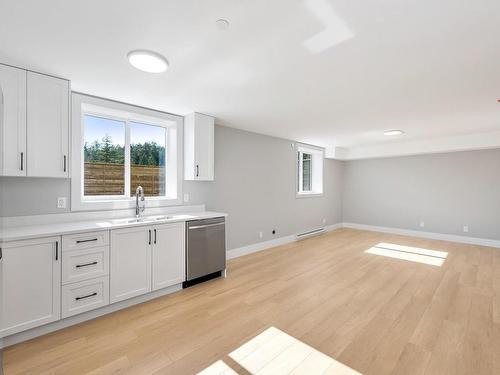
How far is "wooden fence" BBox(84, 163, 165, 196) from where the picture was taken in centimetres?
311

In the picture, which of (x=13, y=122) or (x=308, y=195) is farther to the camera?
(x=308, y=195)

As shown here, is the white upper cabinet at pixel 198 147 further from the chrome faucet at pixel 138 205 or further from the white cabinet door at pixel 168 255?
the white cabinet door at pixel 168 255

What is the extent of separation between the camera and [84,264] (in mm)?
2381

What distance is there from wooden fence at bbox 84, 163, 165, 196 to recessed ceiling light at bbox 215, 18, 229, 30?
8.01 ft

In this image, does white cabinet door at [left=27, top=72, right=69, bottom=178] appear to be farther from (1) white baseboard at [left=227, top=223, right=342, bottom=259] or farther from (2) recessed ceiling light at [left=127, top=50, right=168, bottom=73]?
(1) white baseboard at [left=227, top=223, right=342, bottom=259]

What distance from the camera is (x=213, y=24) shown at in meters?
1.66

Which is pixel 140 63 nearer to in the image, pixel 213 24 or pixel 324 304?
pixel 213 24

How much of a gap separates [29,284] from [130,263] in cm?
83

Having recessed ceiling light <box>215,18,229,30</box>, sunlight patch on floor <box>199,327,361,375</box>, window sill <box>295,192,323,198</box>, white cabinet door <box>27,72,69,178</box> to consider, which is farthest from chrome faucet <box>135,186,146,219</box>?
window sill <box>295,192,323,198</box>

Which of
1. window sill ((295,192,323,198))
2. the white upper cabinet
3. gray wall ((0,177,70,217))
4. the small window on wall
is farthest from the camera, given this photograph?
Answer: the small window on wall

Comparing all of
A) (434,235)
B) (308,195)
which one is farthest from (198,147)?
(434,235)

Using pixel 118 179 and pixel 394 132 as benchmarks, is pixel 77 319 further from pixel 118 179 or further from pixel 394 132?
pixel 394 132

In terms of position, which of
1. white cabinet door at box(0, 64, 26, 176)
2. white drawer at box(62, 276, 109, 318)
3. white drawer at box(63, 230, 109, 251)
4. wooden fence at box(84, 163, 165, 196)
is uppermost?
white cabinet door at box(0, 64, 26, 176)

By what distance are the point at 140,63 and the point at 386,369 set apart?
10.3 ft
